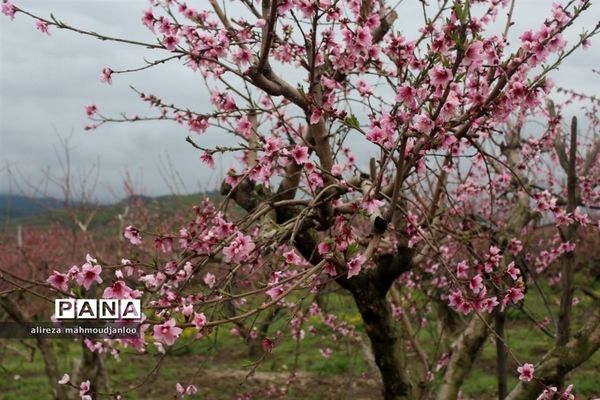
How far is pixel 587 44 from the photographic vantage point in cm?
305

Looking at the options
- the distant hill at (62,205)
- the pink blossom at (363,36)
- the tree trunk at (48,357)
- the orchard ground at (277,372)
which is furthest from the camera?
the distant hill at (62,205)

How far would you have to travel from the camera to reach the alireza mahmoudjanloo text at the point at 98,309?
2.05 metres

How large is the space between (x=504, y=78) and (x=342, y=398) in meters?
7.32

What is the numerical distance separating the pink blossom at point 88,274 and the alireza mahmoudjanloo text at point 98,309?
8 centimetres

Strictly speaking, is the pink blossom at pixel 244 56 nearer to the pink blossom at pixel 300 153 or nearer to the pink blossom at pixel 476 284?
the pink blossom at pixel 300 153

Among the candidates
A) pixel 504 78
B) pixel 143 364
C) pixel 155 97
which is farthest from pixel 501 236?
pixel 143 364

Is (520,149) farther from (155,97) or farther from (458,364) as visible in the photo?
(155,97)

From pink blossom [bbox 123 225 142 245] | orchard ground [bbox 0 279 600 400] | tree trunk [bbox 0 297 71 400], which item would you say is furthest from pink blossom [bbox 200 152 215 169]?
orchard ground [bbox 0 279 600 400]

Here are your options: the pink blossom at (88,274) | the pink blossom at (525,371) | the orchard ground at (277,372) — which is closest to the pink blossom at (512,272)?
the pink blossom at (525,371)

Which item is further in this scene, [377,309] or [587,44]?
[377,309]

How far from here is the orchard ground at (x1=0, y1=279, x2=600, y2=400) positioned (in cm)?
886

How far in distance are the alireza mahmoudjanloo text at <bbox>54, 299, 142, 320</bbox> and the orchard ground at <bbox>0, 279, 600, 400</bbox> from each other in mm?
5231

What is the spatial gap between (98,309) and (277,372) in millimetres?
8194

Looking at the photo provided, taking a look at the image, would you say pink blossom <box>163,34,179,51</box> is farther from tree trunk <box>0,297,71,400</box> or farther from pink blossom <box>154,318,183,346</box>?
tree trunk <box>0,297,71,400</box>
